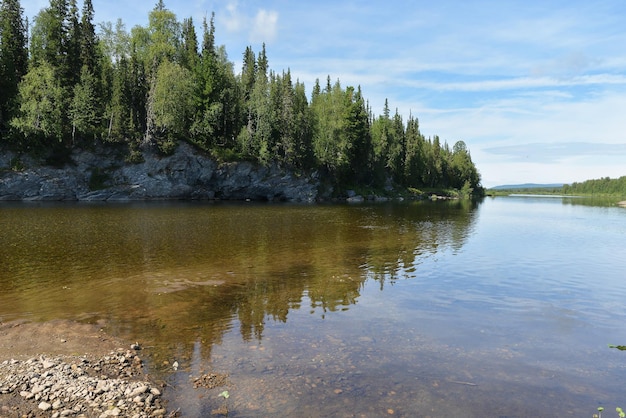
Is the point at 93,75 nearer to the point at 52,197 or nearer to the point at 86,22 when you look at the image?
the point at 86,22

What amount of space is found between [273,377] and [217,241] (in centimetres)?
2045

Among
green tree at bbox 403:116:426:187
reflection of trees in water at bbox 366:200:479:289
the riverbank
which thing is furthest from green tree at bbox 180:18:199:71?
the riverbank

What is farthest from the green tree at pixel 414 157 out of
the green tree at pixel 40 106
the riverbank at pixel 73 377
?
the riverbank at pixel 73 377

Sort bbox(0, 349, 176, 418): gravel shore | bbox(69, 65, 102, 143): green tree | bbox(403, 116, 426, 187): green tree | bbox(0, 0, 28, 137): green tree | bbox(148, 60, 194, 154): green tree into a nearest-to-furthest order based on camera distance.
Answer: bbox(0, 349, 176, 418): gravel shore
bbox(0, 0, 28, 137): green tree
bbox(69, 65, 102, 143): green tree
bbox(148, 60, 194, 154): green tree
bbox(403, 116, 426, 187): green tree

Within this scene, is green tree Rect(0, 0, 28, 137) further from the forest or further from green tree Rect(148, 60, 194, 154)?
green tree Rect(148, 60, 194, 154)

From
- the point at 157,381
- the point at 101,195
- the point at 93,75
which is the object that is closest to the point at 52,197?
the point at 101,195

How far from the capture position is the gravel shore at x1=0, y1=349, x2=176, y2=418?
672 centimetres

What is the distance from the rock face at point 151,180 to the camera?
6159 cm

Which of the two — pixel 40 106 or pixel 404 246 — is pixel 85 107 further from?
pixel 404 246

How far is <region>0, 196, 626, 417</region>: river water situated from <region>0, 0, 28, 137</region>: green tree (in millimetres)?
46460

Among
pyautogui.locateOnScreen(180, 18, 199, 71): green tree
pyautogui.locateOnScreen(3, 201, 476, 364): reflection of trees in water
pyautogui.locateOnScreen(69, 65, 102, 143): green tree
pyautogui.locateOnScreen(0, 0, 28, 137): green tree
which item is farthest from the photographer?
A: pyautogui.locateOnScreen(180, 18, 199, 71): green tree

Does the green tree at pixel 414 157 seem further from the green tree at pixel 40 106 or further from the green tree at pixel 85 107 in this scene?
the green tree at pixel 40 106

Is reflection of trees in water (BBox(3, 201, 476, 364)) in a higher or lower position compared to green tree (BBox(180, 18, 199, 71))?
lower

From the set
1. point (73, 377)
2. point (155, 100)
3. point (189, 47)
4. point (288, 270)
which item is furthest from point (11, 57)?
point (73, 377)
